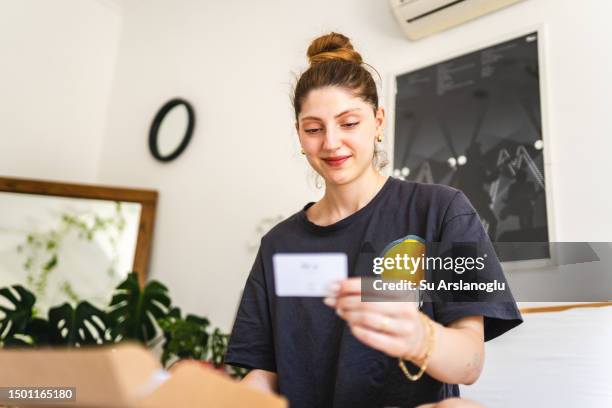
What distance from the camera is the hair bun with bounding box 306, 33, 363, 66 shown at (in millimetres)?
1255

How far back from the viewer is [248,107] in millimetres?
2477

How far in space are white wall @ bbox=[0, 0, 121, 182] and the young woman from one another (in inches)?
74.4

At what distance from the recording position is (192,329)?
205cm

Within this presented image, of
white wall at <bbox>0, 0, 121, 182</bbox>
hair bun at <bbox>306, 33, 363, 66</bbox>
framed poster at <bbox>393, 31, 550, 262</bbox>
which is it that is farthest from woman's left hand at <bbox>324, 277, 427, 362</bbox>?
white wall at <bbox>0, 0, 121, 182</bbox>

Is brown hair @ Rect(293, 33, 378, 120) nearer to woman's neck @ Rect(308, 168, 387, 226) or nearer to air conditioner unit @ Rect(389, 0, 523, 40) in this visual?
woman's neck @ Rect(308, 168, 387, 226)

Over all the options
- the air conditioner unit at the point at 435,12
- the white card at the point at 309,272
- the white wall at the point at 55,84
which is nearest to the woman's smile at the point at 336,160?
the white card at the point at 309,272

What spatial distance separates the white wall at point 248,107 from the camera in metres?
1.56

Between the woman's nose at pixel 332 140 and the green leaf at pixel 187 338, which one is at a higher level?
the woman's nose at pixel 332 140

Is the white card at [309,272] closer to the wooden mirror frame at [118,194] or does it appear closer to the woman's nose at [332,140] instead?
the woman's nose at [332,140]

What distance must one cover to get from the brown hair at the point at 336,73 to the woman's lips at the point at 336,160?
5.6 inches

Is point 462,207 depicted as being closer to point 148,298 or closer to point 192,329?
point 192,329

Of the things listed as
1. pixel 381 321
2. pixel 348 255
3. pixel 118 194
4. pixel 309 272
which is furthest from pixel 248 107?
pixel 381 321

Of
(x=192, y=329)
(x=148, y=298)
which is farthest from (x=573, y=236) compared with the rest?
(x=148, y=298)

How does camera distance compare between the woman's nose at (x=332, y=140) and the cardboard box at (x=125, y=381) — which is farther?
the woman's nose at (x=332, y=140)
